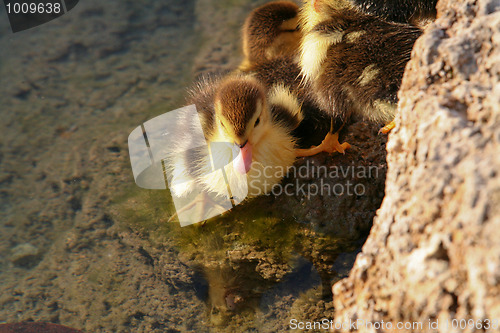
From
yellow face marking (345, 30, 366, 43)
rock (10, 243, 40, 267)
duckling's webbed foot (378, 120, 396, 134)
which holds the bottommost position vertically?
rock (10, 243, 40, 267)

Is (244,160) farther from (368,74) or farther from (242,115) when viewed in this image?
(368,74)

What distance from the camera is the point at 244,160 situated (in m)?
2.01

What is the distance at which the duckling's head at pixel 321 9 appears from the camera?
7.32ft

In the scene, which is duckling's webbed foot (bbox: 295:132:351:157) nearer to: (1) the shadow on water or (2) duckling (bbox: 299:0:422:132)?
(2) duckling (bbox: 299:0:422:132)

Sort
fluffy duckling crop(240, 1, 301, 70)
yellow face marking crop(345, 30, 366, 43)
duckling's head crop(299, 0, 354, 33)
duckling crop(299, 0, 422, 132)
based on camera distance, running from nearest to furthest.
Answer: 1. duckling crop(299, 0, 422, 132)
2. yellow face marking crop(345, 30, 366, 43)
3. duckling's head crop(299, 0, 354, 33)
4. fluffy duckling crop(240, 1, 301, 70)

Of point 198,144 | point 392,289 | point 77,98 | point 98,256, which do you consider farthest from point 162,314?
point 77,98

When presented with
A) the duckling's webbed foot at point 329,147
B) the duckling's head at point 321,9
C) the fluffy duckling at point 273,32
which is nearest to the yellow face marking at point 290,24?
the fluffy duckling at point 273,32

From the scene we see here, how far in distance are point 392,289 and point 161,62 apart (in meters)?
2.70

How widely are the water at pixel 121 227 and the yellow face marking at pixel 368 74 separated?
1.21ft

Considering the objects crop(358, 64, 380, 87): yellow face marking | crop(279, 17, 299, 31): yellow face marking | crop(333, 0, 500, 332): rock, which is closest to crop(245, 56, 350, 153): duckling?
crop(358, 64, 380, 87): yellow face marking

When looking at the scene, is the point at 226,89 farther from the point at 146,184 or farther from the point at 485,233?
the point at 485,233

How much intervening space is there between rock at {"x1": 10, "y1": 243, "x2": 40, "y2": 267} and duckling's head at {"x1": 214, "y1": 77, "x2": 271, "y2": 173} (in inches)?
44.1

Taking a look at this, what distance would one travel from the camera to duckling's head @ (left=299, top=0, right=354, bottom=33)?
2232mm

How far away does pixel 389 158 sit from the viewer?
1203 millimetres
